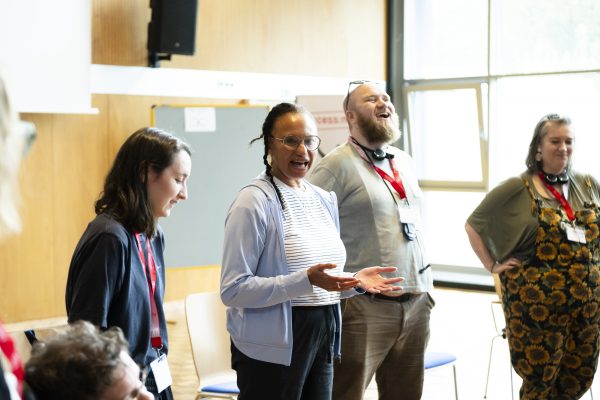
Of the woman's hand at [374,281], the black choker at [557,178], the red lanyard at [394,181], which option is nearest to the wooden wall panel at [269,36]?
the red lanyard at [394,181]

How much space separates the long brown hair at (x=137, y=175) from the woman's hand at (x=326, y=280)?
1.59ft

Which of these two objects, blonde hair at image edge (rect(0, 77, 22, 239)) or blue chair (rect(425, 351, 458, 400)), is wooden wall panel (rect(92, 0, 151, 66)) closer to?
blue chair (rect(425, 351, 458, 400))

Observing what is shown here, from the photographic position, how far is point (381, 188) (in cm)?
327

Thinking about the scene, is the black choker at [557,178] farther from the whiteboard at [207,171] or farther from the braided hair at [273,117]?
the whiteboard at [207,171]

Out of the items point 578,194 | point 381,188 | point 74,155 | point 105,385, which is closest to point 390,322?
point 381,188

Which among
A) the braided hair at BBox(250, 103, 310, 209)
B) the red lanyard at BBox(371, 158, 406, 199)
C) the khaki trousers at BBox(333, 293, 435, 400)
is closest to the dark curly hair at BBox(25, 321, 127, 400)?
the braided hair at BBox(250, 103, 310, 209)

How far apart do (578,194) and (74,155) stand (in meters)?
4.28

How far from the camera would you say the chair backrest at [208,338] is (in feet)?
11.9

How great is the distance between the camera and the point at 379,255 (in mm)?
3186

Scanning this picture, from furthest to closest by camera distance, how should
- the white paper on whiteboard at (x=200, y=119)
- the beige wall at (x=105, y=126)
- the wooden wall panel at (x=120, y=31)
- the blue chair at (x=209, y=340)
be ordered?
the white paper on whiteboard at (x=200, y=119) < the wooden wall panel at (x=120, y=31) < the beige wall at (x=105, y=126) < the blue chair at (x=209, y=340)

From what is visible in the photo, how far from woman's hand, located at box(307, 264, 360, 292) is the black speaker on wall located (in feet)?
16.1

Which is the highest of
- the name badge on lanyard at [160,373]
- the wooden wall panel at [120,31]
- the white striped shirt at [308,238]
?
the wooden wall panel at [120,31]

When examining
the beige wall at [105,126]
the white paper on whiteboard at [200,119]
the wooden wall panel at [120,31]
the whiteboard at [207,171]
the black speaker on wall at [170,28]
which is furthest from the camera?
the white paper on whiteboard at [200,119]

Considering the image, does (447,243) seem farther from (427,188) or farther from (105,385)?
(105,385)
